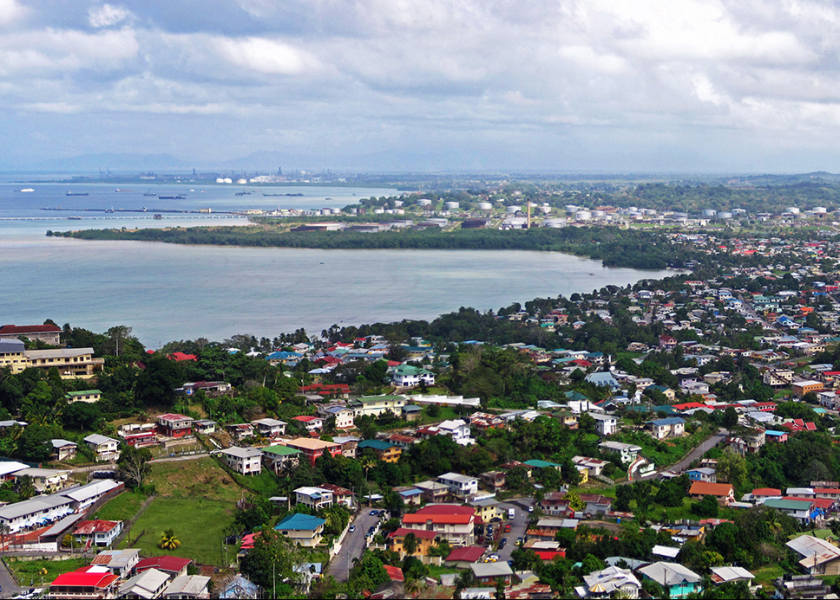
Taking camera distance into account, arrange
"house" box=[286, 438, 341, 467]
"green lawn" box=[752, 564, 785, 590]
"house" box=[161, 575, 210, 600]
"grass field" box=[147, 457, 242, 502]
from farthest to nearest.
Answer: "house" box=[286, 438, 341, 467], "grass field" box=[147, 457, 242, 502], "green lawn" box=[752, 564, 785, 590], "house" box=[161, 575, 210, 600]

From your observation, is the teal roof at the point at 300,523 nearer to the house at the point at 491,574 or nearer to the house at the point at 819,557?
the house at the point at 491,574

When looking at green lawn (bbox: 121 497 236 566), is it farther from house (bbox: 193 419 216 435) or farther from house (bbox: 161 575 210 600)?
house (bbox: 193 419 216 435)

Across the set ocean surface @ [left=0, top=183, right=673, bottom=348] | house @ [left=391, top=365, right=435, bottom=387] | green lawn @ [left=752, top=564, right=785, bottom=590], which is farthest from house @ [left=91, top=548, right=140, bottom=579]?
ocean surface @ [left=0, top=183, right=673, bottom=348]

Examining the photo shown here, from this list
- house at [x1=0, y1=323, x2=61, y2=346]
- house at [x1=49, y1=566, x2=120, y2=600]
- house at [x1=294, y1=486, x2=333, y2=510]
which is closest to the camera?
house at [x1=49, y1=566, x2=120, y2=600]

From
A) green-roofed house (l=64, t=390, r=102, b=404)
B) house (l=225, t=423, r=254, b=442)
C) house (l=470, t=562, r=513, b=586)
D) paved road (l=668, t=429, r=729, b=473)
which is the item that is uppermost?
green-roofed house (l=64, t=390, r=102, b=404)

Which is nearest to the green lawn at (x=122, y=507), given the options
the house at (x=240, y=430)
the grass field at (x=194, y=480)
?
the grass field at (x=194, y=480)

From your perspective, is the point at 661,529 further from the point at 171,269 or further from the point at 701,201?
the point at 701,201

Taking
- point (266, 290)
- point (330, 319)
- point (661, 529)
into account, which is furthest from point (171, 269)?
point (661, 529)
